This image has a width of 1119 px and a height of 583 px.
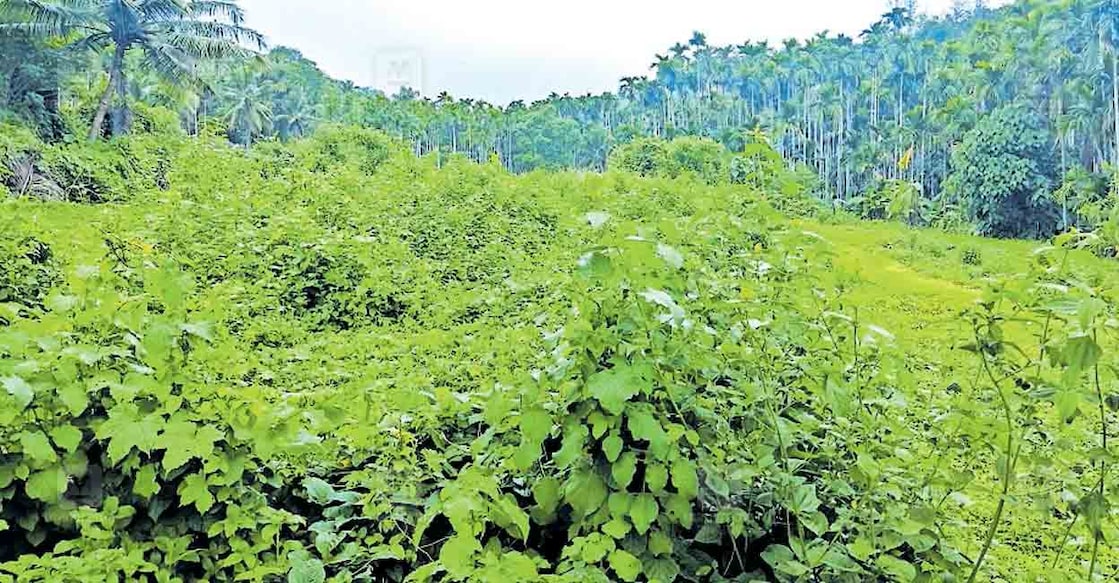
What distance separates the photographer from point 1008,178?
67.2ft

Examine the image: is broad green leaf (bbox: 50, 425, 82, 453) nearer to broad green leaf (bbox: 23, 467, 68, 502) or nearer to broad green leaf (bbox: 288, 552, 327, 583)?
broad green leaf (bbox: 23, 467, 68, 502)

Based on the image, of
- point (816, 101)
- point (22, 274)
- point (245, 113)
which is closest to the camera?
point (22, 274)

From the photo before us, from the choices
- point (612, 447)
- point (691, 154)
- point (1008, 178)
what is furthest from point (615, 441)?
point (1008, 178)

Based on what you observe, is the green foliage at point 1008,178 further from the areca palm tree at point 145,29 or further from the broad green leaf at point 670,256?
the broad green leaf at point 670,256

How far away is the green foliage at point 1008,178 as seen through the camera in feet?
67.1

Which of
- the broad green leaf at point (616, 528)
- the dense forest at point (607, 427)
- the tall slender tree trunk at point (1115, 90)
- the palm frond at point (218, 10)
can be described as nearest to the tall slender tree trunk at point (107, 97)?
the palm frond at point (218, 10)

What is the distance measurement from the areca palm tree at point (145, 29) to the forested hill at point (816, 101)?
89 cm

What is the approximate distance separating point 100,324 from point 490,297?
9.78ft

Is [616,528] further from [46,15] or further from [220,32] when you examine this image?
[220,32]

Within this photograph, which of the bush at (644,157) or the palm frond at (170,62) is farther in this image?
the bush at (644,157)

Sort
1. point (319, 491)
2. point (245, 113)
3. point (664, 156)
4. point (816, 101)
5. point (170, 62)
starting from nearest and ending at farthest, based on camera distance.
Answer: point (319, 491) < point (170, 62) < point (664, 156) < point (245, 113) < point (816, 101)

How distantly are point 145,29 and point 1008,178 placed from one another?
21.0m

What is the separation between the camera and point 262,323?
12.9 ft

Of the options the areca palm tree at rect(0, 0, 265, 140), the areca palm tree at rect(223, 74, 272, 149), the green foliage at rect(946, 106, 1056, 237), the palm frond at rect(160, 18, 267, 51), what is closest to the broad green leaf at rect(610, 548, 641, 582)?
the areca palm tree at rect(0, 0, 265, 140)
